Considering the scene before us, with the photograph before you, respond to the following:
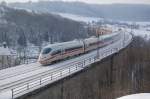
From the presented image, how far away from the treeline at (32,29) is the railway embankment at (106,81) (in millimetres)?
50035

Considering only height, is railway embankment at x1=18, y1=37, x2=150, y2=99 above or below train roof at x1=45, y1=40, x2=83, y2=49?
below

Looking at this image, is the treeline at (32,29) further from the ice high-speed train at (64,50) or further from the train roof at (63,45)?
the train roof at (63,45)

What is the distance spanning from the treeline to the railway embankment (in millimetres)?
50035

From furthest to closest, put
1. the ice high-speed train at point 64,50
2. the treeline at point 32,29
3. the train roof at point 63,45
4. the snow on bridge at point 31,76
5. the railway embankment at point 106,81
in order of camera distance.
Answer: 1. the treeline at point 32,29
2. the train roof at point 63,45
3. the ice high-speed train at point 64,50
4. the railway embankment at point 106,81
5. the snow on bridge at point 31,76

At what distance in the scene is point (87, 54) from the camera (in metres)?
55.9

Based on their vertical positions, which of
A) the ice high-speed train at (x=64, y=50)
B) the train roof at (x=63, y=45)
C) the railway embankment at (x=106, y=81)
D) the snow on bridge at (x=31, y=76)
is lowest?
the railway embankment at (x=106, y=81)

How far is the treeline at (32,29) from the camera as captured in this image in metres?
118

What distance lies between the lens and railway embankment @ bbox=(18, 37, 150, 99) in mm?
35428

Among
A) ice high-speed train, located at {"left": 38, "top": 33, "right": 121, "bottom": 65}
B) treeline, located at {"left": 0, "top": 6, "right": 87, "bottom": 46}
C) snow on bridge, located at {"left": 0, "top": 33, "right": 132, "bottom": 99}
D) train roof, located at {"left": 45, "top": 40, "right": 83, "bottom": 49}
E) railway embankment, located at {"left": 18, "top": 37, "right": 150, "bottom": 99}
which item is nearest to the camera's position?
snow on bridge, located at {"left": 0, "top": 33, "right": 132, "bottom": 99}

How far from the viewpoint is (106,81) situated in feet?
167

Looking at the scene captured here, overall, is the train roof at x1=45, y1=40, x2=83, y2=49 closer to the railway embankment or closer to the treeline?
the railway embankment

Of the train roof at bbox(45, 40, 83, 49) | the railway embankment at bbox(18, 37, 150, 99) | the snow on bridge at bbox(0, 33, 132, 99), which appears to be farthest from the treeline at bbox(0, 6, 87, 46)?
the snow on bridge at bbox(0, 33, 132, 99)

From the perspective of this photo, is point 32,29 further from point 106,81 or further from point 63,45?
point 63,45

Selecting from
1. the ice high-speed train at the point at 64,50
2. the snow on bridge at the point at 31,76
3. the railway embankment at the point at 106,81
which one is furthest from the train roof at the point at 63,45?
the railway embankment at the point at 106,81
